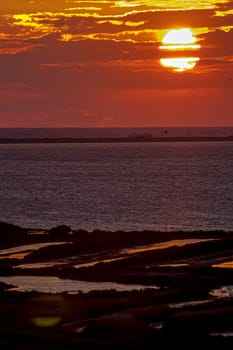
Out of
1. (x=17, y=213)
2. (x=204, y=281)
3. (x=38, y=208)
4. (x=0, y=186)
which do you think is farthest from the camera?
(x=0, y=186)

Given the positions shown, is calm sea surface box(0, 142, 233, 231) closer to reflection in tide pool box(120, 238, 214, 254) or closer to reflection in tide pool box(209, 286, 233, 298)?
reflection in tide pool box(120, 238, 214, 254)

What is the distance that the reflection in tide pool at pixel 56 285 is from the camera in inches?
2137

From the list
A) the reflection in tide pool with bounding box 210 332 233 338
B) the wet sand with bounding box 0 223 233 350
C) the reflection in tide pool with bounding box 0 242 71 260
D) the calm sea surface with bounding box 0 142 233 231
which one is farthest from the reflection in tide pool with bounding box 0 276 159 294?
the calm sea surface with bounding box 0 142 233 231

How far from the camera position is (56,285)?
5578cm

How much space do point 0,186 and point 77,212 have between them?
65.2 meters

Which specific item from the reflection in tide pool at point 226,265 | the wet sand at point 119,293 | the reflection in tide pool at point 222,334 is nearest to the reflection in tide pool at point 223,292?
the wet sand at point 119,293

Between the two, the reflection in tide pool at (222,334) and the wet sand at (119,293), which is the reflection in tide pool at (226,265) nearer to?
the wet sand at (119,293)

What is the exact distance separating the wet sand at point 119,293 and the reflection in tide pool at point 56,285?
50mm

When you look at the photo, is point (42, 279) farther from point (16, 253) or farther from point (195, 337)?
point (195, 337)

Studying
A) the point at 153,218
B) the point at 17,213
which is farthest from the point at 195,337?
the point at 17,213

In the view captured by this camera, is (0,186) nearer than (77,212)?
No

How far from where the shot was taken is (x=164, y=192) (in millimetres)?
161875

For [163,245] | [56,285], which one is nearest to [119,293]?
[56,285]

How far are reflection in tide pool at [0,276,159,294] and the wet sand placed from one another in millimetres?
50
